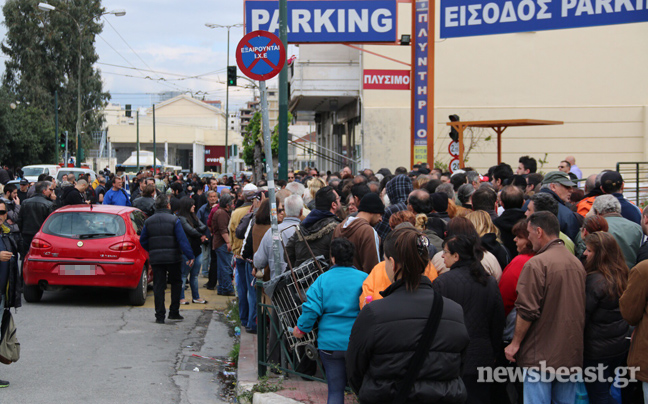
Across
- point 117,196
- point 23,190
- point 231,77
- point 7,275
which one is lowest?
point 7,275

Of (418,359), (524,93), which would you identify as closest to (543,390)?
(418,359)

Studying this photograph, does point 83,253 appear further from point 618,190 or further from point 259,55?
point 618,190

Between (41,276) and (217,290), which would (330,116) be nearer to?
(217,290)

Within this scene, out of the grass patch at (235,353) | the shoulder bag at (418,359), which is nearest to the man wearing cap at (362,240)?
the grass patch at (235,353)

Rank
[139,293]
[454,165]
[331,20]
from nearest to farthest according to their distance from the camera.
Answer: [139,293] → [454,165] → [331,20]

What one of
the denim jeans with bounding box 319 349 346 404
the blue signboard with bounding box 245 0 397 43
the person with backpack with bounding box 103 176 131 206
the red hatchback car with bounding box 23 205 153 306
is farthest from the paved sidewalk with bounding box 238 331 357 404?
the blue signboard with bounding box 245 0 397 43

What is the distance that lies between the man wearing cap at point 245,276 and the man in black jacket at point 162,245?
2.26 feet

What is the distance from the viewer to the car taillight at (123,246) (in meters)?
10.6

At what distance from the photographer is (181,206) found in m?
11.3

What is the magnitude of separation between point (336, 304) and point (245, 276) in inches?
169

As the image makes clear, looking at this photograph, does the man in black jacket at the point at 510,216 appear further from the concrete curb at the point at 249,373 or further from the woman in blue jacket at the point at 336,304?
the concrete curb at the point at 249,373

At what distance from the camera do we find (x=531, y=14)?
17.0m

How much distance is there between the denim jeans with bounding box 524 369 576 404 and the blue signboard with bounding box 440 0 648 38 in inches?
521

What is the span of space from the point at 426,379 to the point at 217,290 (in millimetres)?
9479
